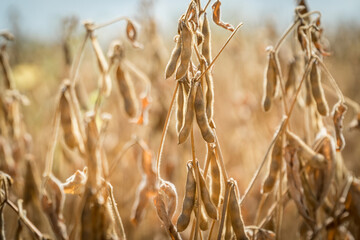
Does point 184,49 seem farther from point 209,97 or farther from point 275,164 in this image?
point 275,164

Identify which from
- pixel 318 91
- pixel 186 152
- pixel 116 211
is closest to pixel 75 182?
pixel 116 211

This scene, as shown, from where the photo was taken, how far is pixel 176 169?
6.70 feet

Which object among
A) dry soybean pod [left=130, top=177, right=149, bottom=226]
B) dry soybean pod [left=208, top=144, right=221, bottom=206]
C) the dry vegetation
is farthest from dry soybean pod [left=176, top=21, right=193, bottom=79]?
dry soybean pod [left=130, top=177, right=149, bottom=226]

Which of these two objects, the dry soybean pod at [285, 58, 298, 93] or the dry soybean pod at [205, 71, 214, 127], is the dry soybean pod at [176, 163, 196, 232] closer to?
the dry soybean pod at [205, 71, 214, 127]

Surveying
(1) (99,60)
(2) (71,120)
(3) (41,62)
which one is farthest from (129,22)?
(3) (41,62)

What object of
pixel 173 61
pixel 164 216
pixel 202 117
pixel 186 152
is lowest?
pixel 186 152

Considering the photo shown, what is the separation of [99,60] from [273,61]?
2.01 ft

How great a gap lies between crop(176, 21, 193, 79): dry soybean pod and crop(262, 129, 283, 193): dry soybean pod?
46 centimetres

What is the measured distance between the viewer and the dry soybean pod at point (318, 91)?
113 centimetres

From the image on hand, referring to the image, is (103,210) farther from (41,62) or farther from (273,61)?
(41,62)

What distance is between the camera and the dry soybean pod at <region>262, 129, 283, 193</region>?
119 cm

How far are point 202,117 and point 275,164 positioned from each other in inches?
15.9

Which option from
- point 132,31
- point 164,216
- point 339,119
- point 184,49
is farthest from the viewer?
point 132,31

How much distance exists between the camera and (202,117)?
92 cm
